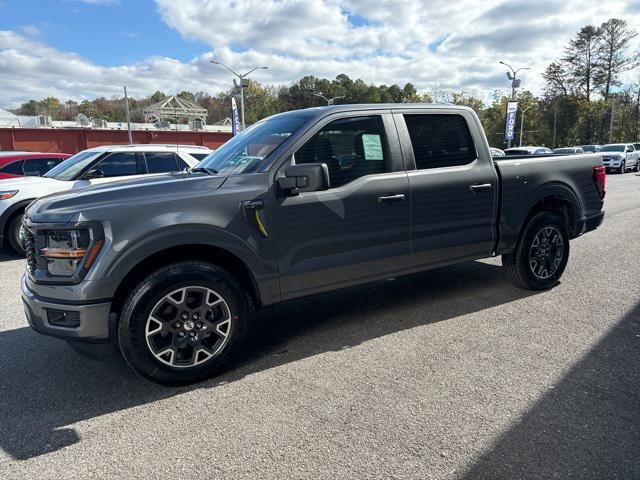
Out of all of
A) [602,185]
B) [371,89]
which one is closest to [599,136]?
[371,89]

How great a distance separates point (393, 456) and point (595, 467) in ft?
3.36

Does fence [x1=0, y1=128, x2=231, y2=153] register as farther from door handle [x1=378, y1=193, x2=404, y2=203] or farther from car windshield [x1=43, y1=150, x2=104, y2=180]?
door handle [x1=378, y1=193, x2=404, y2=203]

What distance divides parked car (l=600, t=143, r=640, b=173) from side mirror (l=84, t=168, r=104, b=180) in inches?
1150

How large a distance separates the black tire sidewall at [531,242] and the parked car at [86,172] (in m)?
5.15

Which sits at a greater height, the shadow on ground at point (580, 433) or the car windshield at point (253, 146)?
the car windshield at point (253, 146)

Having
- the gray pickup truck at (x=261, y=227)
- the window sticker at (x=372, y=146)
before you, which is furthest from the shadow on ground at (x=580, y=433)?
the window sticker at (x=372, y=146)

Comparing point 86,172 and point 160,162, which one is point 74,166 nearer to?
point 86,172

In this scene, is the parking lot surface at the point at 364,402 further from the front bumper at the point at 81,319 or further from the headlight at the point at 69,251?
the headlight at the point at 69,251

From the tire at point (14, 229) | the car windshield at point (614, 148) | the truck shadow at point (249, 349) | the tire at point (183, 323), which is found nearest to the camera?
the truck shadow at point (249, 349)

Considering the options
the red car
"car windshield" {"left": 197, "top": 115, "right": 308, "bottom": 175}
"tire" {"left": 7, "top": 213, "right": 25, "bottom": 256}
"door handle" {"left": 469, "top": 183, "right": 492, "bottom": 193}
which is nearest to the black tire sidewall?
"door handle" {"left": 469, "top": 183, "right": 492, "bottom": 193}

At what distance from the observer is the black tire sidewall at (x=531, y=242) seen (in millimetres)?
4996

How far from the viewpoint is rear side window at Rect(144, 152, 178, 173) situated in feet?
28.5

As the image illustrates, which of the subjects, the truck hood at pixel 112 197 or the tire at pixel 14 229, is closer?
the truck hood at pixel 112 197

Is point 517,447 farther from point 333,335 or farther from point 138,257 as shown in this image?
point 138,257
